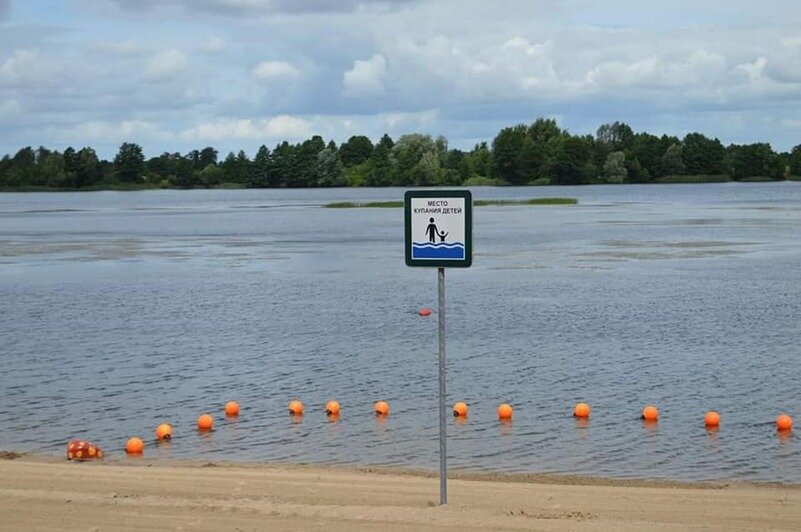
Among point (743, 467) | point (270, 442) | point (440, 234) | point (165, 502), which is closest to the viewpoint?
point (440, 234)

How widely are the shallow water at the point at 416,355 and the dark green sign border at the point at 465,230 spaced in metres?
6.50

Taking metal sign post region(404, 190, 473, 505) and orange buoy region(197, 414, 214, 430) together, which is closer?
metal sign post region(404, 190, 473, 505)

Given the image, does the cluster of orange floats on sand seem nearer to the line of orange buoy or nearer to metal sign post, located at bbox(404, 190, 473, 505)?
the line of orange buoy

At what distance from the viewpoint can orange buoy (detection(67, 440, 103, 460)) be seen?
16391 mm

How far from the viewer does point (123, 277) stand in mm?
48531

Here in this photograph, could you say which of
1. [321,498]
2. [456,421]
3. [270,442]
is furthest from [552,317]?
[321,498]

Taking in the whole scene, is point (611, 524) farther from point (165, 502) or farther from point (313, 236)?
point (313, 236)

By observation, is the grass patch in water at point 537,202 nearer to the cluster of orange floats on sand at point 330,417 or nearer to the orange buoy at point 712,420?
the cluster of orange floats on sand at point 330,417

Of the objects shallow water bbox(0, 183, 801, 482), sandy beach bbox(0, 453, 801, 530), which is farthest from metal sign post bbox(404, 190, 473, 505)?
shallow water bbox(0, 183, 801, 482)

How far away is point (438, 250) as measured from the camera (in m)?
10.0

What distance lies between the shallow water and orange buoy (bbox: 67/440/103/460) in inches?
41.6

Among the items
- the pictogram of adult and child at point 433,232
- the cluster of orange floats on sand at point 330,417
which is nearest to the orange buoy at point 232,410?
the cluster of orange floats on sand at point 330,417

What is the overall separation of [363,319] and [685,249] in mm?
29967

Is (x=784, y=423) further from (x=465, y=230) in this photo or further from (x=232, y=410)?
(x=465, y=230)
